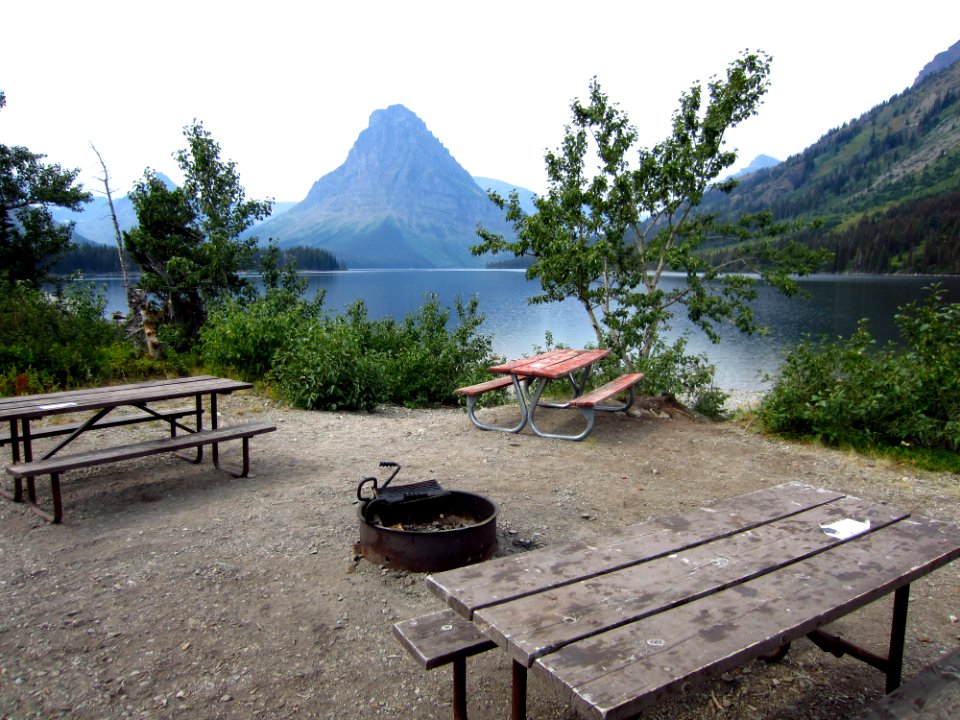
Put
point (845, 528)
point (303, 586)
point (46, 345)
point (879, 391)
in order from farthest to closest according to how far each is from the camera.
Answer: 1. point (46, 345)
2. point (879, 391)
3. point (303, 586)
4. point (845, 528)

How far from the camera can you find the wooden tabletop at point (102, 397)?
4.67 meters

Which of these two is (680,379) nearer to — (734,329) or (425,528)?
(425,528)

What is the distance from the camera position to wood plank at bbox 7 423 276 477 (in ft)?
14.4

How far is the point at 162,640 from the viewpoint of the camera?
3113 millimetres

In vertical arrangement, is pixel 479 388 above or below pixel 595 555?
below

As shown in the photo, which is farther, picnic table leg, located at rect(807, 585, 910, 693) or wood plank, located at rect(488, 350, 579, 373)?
wood plank, located at rect(488, 350, 579, 373)

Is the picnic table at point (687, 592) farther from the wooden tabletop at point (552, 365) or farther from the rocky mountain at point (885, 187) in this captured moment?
the rocky mountain at point (885, 187)

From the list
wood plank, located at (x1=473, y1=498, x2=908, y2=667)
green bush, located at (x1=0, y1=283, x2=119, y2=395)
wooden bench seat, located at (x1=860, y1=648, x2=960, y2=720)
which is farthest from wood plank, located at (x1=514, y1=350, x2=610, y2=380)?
green bush, located at (x1=0, y1=283, x2=119, y2=395)

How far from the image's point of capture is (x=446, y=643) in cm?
231

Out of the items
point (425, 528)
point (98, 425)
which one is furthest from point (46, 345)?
point (425, 528)

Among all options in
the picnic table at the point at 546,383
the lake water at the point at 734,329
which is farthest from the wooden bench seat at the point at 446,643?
the lake water at the point at 734,329

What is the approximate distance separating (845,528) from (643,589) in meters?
1.17

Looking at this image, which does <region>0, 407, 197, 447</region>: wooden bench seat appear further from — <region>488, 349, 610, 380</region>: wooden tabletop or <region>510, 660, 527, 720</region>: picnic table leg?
<region>510, 660, 527, 720</region>: picnic table leg

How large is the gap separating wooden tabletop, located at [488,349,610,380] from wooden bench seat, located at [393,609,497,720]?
438cm
